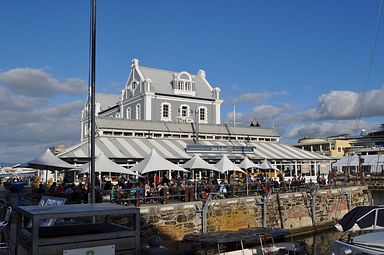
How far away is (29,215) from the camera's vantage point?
6602 millimetres

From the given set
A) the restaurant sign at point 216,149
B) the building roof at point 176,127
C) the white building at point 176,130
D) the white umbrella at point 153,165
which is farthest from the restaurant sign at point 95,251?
the building roof at point 176,127

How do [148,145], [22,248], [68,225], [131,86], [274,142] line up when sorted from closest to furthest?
[22,248] → [68,225] → [148,145] → [274,142] → [131,86]

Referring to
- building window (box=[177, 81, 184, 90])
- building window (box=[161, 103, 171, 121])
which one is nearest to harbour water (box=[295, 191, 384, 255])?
building window (box=[161, 103, 171, 121])

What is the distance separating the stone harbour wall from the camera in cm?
1880

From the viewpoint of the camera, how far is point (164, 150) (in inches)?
1276

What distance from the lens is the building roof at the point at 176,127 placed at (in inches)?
1353

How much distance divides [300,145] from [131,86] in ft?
155

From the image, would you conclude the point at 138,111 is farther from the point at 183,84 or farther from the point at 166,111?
the point at 183,84

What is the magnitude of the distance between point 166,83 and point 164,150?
627 inches

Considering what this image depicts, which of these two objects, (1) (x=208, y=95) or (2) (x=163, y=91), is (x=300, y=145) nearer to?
(1) (x=208, y=95)

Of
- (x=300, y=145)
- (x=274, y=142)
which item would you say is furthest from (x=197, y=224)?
(x=300, y=145)

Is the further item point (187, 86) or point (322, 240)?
point (187, 86)

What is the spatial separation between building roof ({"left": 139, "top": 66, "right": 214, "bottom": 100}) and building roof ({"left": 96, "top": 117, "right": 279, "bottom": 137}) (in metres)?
7.52

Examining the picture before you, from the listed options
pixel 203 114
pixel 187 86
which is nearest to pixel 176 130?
pixel 203 114
